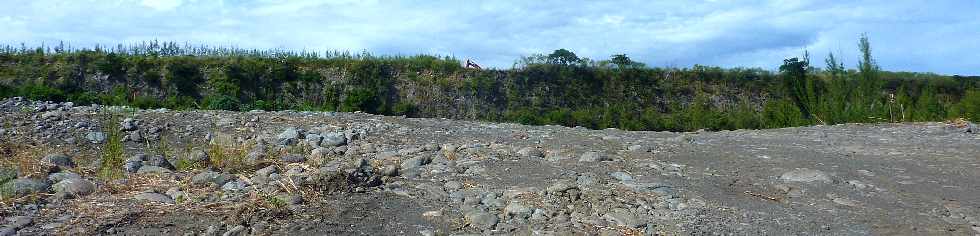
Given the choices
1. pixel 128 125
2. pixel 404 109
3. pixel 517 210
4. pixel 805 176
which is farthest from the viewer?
pixel 404 109

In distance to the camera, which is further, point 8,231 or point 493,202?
point 493,202

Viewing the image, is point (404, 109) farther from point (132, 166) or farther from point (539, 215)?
point (539, 215)

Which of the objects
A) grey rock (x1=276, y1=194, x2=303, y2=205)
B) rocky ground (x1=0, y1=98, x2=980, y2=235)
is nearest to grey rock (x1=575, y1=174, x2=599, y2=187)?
rocky ground (x1=0, y1=98, x2=980, y2=235)

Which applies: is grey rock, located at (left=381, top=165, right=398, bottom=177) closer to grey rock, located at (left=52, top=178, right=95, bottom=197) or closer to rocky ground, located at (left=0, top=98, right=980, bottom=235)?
rocky ground, located at (left=0, top=98, right=980, bottom=235)

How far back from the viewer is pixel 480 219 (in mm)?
3639

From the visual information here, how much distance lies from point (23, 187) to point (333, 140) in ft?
8.83

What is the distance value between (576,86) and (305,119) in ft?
60.6

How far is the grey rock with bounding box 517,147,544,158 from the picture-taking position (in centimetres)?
543

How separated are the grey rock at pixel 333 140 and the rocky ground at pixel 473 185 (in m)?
0.02

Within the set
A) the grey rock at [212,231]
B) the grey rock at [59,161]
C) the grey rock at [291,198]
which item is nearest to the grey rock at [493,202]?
the grey rock at [291,198]

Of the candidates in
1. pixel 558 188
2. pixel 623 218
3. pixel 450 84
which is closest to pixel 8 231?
pixel 558 188

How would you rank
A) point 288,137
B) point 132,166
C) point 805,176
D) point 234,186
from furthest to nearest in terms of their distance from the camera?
point 288,137 < point 132,166 < point 805,176 < point 234,186

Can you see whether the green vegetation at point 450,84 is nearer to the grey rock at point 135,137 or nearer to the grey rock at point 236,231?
the grey rock at point 135,137

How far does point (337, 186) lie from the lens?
13.5ft
